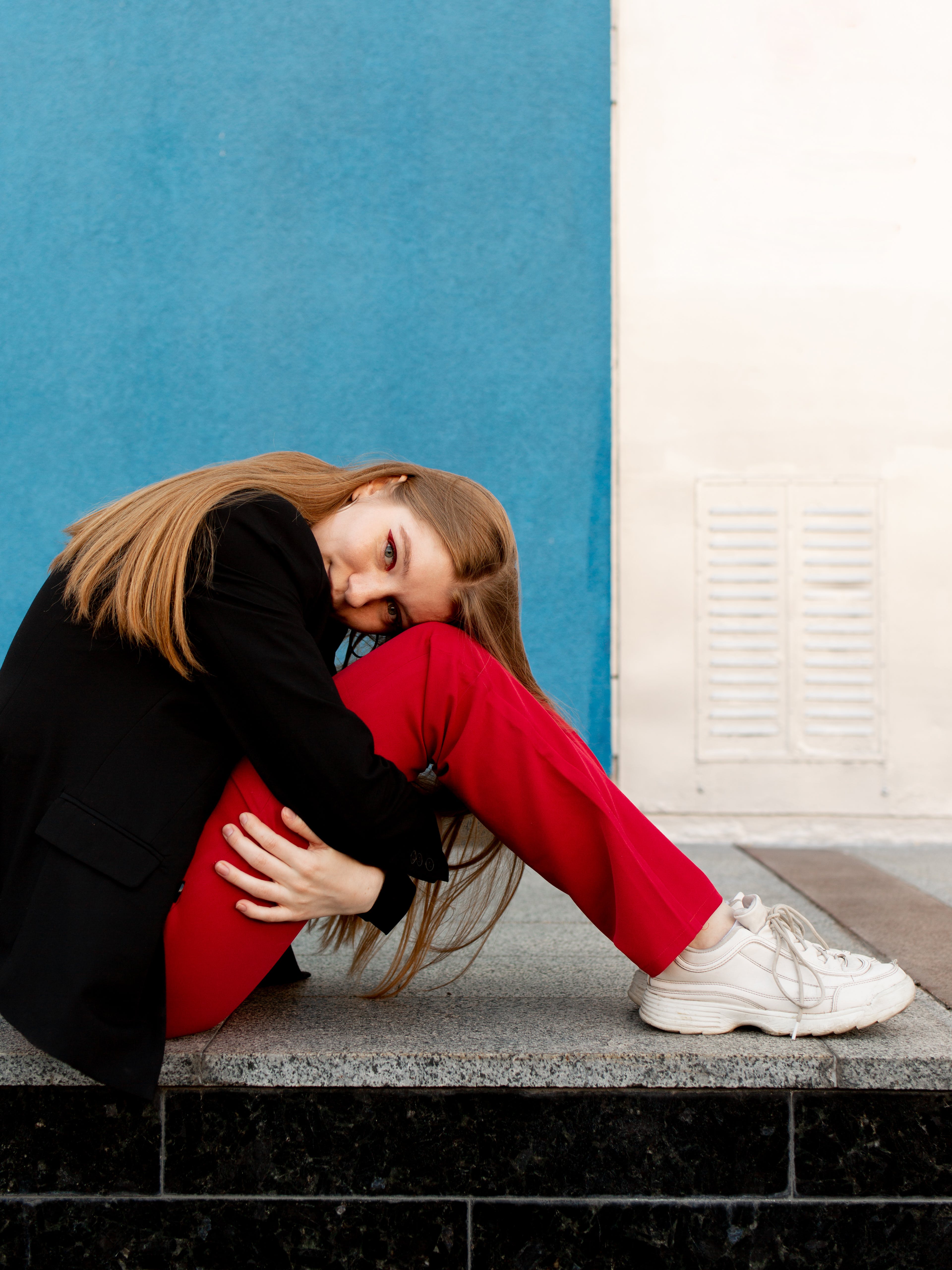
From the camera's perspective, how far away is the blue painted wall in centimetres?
382

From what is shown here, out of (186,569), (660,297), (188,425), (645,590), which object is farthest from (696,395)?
(186,569)

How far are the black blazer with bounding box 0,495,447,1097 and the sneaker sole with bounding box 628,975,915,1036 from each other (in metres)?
0.43

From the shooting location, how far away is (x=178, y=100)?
3844 mm

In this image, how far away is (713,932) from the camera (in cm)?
141

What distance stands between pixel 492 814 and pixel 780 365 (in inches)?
Answer: 120

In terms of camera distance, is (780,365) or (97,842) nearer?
(97,842)

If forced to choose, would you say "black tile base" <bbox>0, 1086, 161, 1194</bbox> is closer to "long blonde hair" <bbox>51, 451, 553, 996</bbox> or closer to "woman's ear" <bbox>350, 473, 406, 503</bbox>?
"long blonde hair" <bbox>51, 451, 553, 996</bbox>

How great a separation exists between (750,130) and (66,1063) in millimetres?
3991

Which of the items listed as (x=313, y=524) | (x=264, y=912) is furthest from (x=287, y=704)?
(x=313, y=524)

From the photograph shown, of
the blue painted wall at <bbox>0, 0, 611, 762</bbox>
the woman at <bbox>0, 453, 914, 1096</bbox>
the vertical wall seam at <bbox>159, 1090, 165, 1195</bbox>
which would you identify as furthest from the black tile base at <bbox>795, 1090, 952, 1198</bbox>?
the blue painted wall at <bbox>0, 0, 611, 762</bbox>

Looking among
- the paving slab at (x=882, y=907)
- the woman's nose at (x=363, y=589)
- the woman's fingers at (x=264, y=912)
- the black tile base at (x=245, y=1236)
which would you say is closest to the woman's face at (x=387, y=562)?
the woman's nose at (x=363, y=589)

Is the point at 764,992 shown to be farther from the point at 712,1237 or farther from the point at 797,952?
the point at 712,1237

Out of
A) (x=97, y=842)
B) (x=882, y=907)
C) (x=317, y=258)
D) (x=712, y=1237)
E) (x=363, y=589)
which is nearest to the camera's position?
(x=97, y=842)

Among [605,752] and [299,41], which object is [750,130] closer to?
[299,41]
